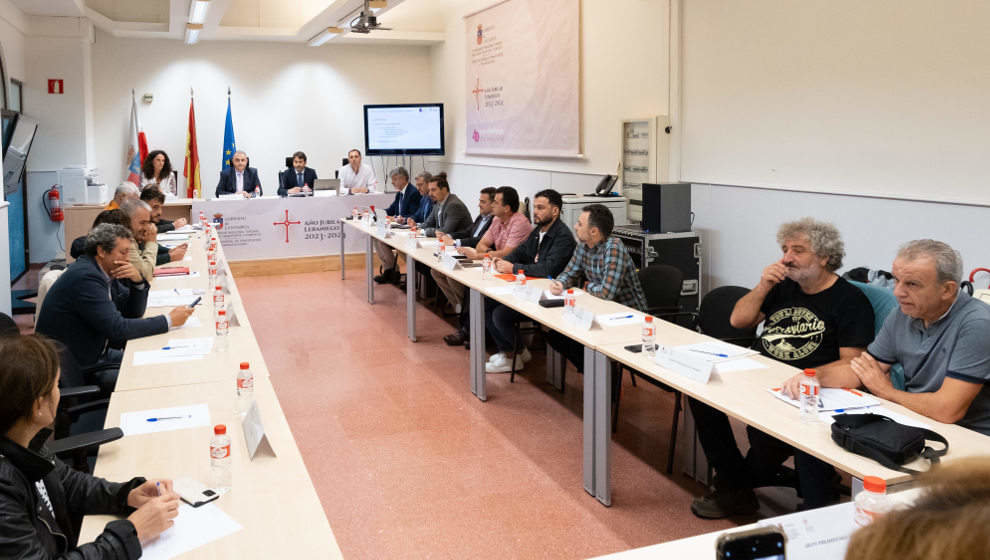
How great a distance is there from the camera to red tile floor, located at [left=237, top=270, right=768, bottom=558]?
3223 millimetres

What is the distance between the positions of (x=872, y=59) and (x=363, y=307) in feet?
16.0

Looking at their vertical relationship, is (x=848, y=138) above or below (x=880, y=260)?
above

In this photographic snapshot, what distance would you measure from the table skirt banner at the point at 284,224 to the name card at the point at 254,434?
7.20 metres

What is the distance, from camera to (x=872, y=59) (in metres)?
4.69

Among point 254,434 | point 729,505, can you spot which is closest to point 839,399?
point 729,505

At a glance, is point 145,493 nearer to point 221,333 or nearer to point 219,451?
point 219,451

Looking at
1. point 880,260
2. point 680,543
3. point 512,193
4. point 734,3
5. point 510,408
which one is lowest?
point 510,408

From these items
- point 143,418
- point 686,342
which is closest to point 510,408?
point 686,342

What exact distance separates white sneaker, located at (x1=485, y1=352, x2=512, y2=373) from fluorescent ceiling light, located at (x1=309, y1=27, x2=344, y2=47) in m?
5.93

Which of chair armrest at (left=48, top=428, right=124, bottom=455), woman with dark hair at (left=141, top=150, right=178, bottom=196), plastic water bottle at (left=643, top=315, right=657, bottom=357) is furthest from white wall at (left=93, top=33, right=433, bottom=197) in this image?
chair armrest at (left=48, top=428, right=124, bottom=455)

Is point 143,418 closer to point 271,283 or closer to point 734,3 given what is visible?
point 734,3

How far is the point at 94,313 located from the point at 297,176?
23.6 feet

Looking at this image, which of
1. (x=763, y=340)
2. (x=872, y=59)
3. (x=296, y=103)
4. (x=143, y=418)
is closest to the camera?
(x=143, y=418)

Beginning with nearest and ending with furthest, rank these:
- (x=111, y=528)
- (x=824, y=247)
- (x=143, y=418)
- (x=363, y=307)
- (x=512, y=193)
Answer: (x=111, y=528), (x=143, y=418), (x=824, y=247), (x=512, y=193), (x=363, y=307)
